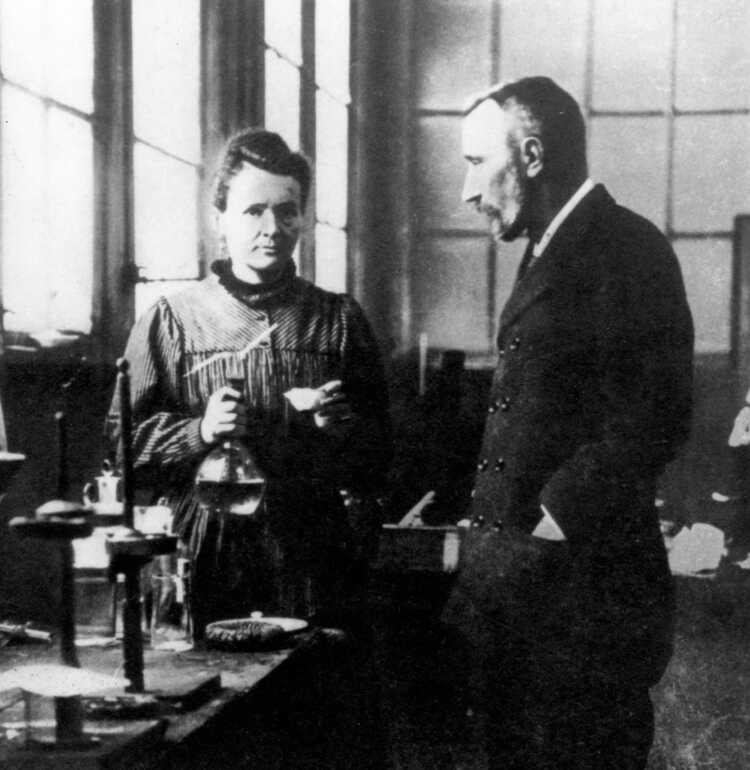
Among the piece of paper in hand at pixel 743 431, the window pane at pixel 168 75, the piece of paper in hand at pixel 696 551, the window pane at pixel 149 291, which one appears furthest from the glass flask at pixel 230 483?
the piece of paper in hand at pixel 743 431

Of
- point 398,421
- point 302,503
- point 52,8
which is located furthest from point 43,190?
point 398,421

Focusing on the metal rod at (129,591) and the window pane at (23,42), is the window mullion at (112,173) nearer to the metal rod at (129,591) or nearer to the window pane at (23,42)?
the window pane at (23,42)

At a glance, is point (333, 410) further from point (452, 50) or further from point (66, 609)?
point (452, 50)

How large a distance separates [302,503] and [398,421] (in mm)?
3463

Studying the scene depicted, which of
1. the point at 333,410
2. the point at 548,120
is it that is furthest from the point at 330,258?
the point at 548,120

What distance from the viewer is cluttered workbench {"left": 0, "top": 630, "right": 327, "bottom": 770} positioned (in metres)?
1.23

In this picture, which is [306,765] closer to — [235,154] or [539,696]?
[539,696]

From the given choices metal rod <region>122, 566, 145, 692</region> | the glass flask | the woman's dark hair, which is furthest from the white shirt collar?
metal rod <region>122, 566, 145, 692</region>

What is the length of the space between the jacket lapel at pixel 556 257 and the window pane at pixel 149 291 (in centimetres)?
122

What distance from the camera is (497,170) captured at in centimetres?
201

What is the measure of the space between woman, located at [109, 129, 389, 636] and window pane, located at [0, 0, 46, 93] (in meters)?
0.47

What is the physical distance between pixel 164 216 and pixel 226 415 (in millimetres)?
1311

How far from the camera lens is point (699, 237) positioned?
20.7 feet

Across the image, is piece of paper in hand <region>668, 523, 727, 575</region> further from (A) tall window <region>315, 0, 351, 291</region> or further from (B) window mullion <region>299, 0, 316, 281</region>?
(A) tall window <region>315, 0, 351, 291</region>
